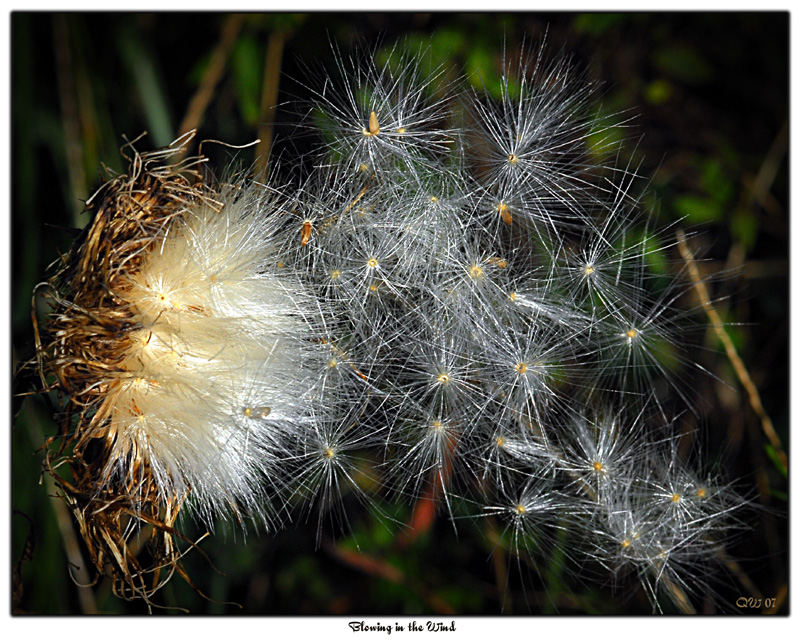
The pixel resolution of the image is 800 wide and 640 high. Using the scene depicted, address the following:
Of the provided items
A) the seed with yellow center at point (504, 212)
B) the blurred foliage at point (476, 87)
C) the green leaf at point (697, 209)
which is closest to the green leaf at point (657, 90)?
the blurred foliage at point (476, 87)

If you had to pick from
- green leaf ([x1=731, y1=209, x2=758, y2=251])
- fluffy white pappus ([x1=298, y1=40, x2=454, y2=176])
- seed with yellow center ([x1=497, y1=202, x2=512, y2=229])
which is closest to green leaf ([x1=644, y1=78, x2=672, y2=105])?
green leaf ([x1=731, y1=209, x2=758, y2=251])

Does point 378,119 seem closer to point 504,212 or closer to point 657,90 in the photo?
point 504,212

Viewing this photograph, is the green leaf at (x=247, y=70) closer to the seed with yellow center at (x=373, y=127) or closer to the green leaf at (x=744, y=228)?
the seed with yellow center at (x=373, y=127)

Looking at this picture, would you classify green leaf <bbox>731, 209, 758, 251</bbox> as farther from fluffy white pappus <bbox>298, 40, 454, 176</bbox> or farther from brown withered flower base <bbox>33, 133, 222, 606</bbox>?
brown withered flower base <bbox>33, 133, 222, 606</bbox>

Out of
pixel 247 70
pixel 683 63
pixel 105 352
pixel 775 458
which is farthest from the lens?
pixel 683 63

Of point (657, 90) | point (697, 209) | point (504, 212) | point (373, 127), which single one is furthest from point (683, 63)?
point (373, 127)
